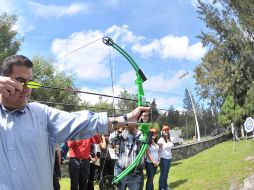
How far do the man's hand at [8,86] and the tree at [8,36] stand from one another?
93.8 feet

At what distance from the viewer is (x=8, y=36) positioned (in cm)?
3080

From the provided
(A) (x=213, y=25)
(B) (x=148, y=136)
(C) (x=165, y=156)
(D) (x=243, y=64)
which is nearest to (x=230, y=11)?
(A) (x=213, y=25)

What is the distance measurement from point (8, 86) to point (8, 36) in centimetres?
2982

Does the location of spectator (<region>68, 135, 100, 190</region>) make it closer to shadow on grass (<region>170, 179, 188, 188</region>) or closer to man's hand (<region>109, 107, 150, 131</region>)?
shadow on grass (<region>170, 179, 188, 188</region>)

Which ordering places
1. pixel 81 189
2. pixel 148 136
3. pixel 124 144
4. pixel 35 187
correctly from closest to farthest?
pixel 35 187, pixel 148 136, pixel 124 144, pixel 81 189

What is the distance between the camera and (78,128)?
8.59 ft

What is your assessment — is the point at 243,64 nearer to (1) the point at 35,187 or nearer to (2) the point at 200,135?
(2) the point at 200,135

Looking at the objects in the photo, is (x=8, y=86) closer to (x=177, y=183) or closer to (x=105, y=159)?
(x=105, y=159)

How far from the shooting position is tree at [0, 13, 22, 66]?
1196 inches

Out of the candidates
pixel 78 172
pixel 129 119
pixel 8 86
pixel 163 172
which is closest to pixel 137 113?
pixel 129 119

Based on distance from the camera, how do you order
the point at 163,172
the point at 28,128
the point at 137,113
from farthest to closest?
1. the point at 163,172
2. the point at 137,113
3. the point at 28,128

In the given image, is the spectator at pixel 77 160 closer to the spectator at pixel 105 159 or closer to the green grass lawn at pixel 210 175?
the spectator at pixel 105 159

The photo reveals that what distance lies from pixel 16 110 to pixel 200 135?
28046 millimetres

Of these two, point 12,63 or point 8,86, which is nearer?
point 8,86
